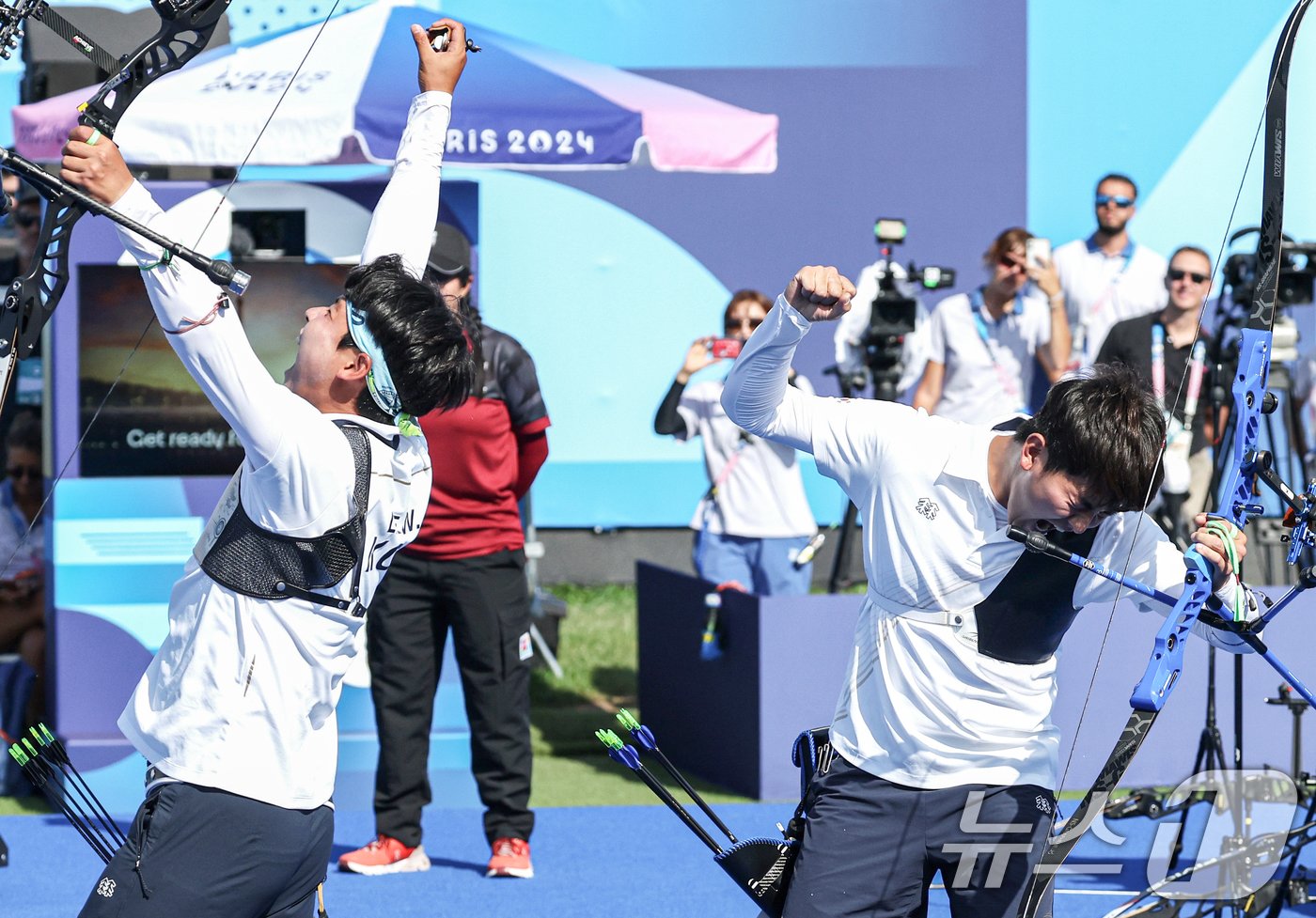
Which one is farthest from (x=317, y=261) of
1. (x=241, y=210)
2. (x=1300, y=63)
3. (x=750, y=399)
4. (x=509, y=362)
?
(x=1300, y=63)

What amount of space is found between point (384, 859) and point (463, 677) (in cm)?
56

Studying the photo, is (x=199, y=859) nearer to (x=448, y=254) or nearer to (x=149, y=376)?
(x=448, y=254)

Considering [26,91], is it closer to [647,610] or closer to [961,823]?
[647,610]

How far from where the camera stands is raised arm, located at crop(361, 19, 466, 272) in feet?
9.24

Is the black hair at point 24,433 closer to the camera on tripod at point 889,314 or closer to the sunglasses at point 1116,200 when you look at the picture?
the camera on tripod at point 889,314

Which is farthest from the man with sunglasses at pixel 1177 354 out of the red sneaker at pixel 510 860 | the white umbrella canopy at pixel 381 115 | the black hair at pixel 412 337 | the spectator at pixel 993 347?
the black hair at pixel 412 337

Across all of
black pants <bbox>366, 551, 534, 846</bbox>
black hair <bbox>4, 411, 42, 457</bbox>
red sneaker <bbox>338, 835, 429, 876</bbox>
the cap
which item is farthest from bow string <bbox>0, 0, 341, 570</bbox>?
black hair <bbox>4, 411, 42, 457</bbox>

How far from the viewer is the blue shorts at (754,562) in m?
6.14

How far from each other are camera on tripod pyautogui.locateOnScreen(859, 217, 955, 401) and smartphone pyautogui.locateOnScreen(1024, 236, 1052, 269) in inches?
12.6

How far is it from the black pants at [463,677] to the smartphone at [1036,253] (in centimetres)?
290

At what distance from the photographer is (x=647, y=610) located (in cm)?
630

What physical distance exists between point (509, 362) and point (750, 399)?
7.05ft

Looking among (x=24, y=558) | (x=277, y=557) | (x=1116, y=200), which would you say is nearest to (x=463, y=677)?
(x=24, y=558)

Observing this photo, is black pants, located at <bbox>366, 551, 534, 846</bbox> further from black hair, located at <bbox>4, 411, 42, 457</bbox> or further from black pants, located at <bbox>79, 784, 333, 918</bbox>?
black pants, located at <bbox>79, 784, 333, 918</bbox>
